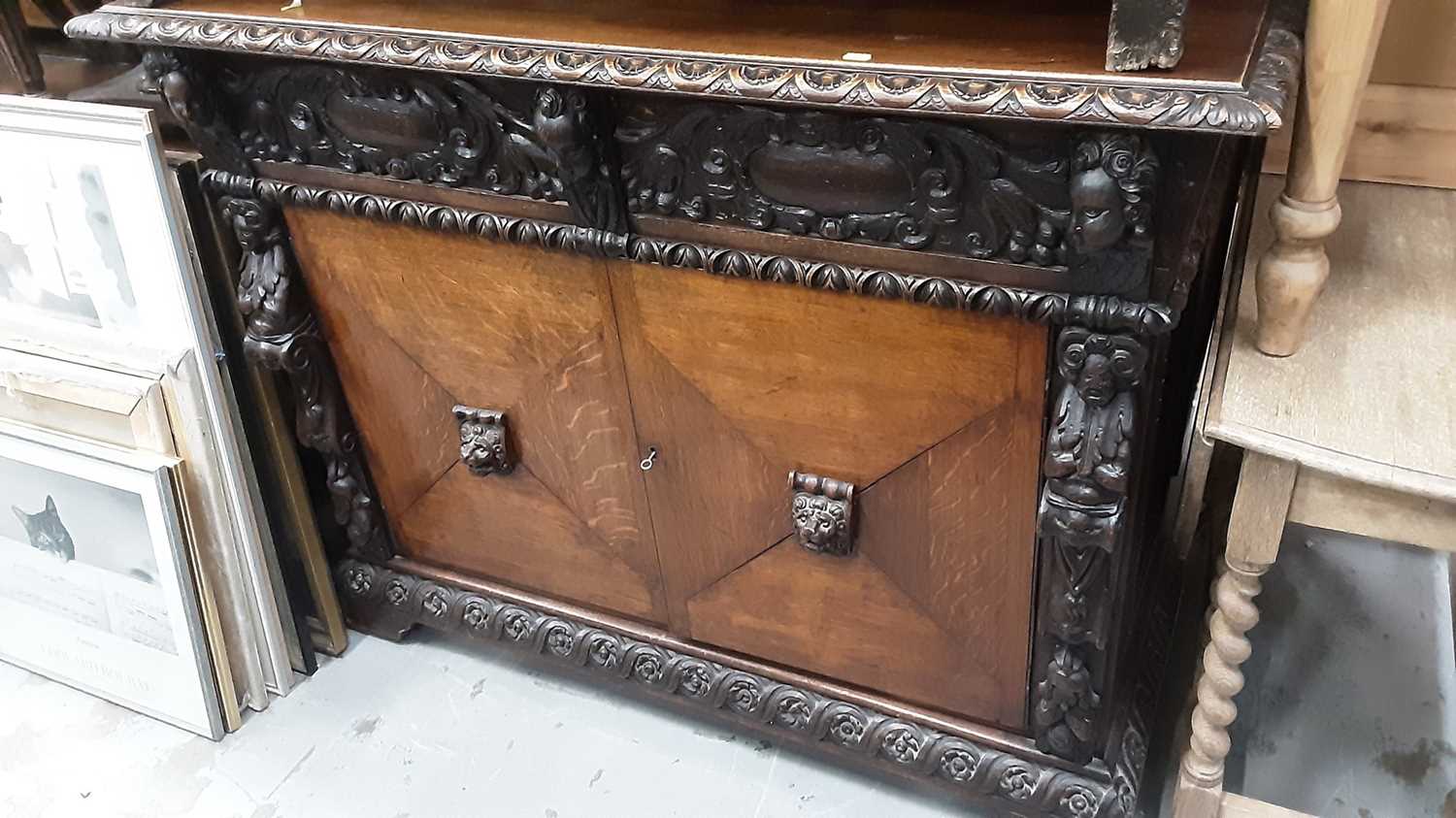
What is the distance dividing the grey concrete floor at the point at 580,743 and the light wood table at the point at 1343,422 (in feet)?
0.98

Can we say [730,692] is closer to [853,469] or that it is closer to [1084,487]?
[853,469]

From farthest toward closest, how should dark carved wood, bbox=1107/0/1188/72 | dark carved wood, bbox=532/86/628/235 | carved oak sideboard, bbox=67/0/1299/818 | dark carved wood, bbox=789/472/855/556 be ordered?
dark carved wood, bbox=789/472/855/556, dark carved wood, bbox=532/86/628/235, carved oak sideboard, bbox=67/0/1299/818, dark carved wood, bbox=1107/0/1188/72

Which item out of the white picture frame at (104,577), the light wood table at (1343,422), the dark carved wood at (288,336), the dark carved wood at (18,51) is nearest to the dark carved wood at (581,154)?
the dark carved wood at (288,336)

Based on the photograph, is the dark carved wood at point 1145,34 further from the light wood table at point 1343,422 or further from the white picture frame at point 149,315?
the white picture frame at point 149,315

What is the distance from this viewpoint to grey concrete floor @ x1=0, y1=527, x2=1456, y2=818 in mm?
1351

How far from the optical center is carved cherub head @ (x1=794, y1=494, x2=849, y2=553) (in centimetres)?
116

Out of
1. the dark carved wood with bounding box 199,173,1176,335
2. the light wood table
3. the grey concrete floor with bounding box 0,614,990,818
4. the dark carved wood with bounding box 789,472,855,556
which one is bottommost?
the grey concrete floor with bounding box 0,614,990,818

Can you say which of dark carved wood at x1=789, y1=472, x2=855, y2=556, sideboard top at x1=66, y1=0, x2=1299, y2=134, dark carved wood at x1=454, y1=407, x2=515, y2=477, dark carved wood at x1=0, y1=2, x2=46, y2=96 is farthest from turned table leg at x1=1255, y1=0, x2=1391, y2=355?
dark carved wood at x1=0, y1=2, x2=46, y2=96

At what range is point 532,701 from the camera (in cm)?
152

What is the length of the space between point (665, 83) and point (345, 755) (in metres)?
1.01

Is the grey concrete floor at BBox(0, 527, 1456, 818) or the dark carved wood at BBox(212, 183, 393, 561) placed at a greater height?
the dark carved wood at BBox(212, 183, 393, 561)

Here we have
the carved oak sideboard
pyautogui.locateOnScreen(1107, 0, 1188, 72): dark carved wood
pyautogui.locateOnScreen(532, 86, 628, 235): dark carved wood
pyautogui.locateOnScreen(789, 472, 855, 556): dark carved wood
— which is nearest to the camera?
pyautogui.locateOnScreen(1107, 0, 1188, 72): dark carved wood

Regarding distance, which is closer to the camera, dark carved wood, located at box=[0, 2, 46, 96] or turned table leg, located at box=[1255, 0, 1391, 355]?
turned table leg, located at box=[1255, 0, 1391, 355]

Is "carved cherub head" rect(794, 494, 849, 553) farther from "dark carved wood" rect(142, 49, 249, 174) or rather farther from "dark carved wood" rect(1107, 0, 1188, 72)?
"dark carved wood" rect(142, 49, 249, 174)
